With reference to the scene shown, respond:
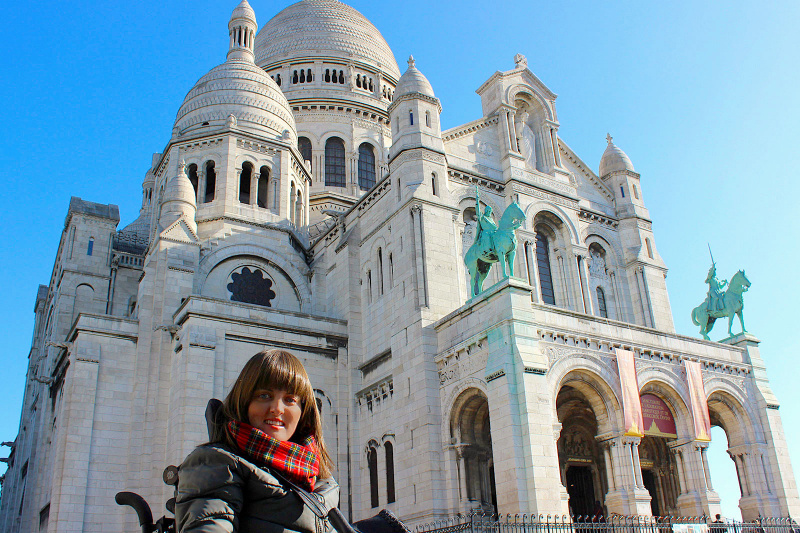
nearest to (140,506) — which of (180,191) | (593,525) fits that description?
(593,525)

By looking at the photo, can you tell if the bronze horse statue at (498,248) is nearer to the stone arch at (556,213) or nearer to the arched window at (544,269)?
the arched window at (544,269)

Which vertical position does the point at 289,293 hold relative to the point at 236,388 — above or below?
above

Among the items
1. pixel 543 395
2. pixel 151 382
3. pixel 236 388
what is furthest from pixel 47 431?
pixel 236 388

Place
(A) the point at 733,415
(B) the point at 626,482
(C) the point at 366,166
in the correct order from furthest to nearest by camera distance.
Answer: (C) the point at 366,166, (A) the point at 733,415, (B) the point at 626,482

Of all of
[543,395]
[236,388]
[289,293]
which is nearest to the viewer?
[236,388]

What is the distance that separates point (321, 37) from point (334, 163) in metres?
11.0

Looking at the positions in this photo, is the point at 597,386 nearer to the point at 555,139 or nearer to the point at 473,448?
the point at 473,448

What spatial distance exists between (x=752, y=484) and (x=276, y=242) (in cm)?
2138

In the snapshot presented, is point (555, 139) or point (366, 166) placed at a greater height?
point (366, 166)

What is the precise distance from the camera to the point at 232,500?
3.06 m

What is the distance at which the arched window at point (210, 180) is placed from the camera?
33438 millimetres

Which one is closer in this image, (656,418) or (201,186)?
(656,418)

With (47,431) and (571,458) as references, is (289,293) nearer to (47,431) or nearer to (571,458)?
(47,431)

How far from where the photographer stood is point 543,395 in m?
20.6
